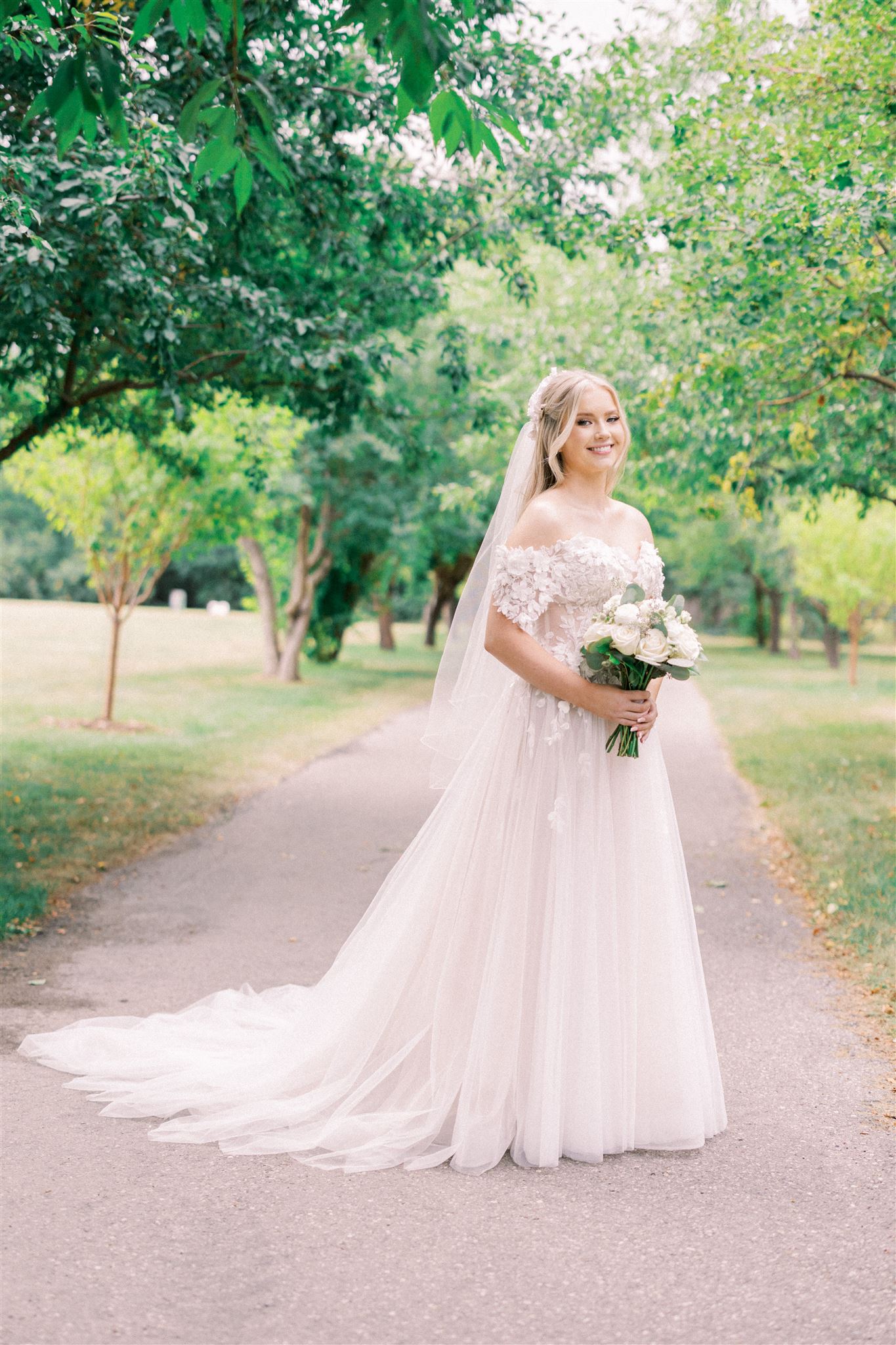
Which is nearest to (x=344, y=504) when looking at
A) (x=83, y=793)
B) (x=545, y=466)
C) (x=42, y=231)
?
(x=83, y=793)

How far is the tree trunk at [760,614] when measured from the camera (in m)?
54.2

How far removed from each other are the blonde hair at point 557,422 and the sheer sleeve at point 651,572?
0.89 feet

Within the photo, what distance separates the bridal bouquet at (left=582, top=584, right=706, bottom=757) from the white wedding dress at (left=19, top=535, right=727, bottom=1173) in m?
0.19

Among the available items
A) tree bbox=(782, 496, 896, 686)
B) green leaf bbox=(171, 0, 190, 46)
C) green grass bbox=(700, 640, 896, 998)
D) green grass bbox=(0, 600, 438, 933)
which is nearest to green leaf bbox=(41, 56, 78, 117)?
green leaf bbox=(171, 0, 190, 46)

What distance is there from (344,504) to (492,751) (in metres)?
19.7

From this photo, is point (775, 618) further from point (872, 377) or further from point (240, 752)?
point (872, 377)

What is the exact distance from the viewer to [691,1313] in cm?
301

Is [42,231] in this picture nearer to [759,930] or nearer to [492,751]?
[492,751]

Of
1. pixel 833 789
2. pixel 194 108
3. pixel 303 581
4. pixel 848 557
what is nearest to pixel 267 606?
pixel 303 581

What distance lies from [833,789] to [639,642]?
955 cm

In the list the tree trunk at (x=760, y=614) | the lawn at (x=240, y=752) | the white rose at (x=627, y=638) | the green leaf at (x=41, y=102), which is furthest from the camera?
the tree trunk at (x=760, y=614)

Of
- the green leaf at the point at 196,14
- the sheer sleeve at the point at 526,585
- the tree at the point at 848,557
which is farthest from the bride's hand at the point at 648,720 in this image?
the tree at the point at 848,557

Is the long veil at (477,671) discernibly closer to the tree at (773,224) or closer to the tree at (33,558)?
the tree at (773,224)

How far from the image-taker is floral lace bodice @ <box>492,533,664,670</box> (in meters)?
4.17
